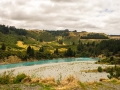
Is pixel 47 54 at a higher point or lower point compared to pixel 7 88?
lower

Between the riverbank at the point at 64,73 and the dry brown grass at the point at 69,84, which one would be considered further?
the riverbank at the point at 64,73

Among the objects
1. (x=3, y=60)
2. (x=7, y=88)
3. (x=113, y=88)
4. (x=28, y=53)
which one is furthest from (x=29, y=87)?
(x=28, y=53)

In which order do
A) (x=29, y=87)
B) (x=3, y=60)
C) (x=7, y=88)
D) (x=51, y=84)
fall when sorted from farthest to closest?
(x=3, y=60), (x=51, y=84), (x=29, y=87), (x=7, y=88)

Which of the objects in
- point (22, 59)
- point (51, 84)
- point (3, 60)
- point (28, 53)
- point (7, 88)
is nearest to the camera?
point (7, 88)

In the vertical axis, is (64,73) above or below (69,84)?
below

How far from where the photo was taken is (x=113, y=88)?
27516 mm

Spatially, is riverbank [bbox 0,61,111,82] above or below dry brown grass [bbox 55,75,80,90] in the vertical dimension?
below

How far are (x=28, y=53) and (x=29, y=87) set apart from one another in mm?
153521

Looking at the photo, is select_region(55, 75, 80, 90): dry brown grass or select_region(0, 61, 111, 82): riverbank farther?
select_region(0, 61, 111, 82): riverbank

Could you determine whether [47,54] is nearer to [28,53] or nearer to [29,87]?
[28,53]

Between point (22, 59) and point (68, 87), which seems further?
point (22, 59)

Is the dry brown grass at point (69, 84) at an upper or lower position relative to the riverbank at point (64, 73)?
upper

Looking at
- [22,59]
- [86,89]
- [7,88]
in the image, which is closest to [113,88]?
[86,89]

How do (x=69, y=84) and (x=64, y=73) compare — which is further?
(x=64, y=73)
